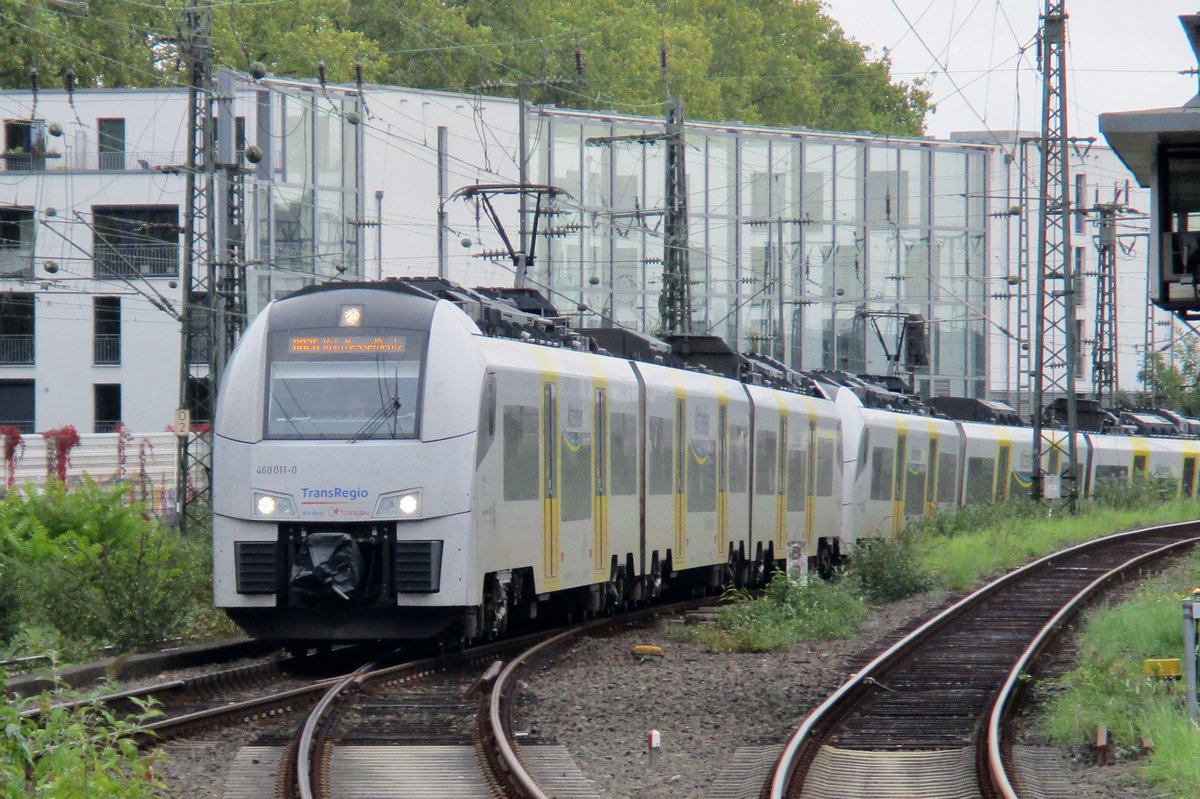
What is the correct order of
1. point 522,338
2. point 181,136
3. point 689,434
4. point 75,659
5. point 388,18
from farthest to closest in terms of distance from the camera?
point 388,18 → point 181,136 → point 689,434 → point 522,338 → point 75,659

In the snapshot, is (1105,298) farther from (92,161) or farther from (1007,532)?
(92,161)

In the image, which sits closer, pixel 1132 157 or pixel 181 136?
pixel 1132 157

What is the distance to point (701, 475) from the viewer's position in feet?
72.1

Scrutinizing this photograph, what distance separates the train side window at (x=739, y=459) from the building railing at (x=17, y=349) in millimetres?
34026

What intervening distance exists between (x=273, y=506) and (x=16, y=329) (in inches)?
1679

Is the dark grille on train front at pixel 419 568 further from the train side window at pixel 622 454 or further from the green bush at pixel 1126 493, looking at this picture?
the green bush at pixel 1126 493

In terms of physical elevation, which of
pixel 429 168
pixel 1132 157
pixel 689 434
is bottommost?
pixel 689 434

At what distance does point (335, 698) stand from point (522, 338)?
4955mm

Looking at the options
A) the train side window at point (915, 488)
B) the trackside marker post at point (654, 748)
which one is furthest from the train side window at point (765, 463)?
the trackside marker post at point (654, 748)

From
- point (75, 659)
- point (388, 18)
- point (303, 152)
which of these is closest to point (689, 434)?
point (75, 659)

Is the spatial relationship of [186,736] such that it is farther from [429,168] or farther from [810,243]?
[810,243]

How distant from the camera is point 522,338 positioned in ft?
54.9

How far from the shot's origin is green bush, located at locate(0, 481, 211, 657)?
1575 centimetres

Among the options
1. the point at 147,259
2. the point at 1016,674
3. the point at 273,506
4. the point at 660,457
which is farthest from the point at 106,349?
the point at 1016,674
